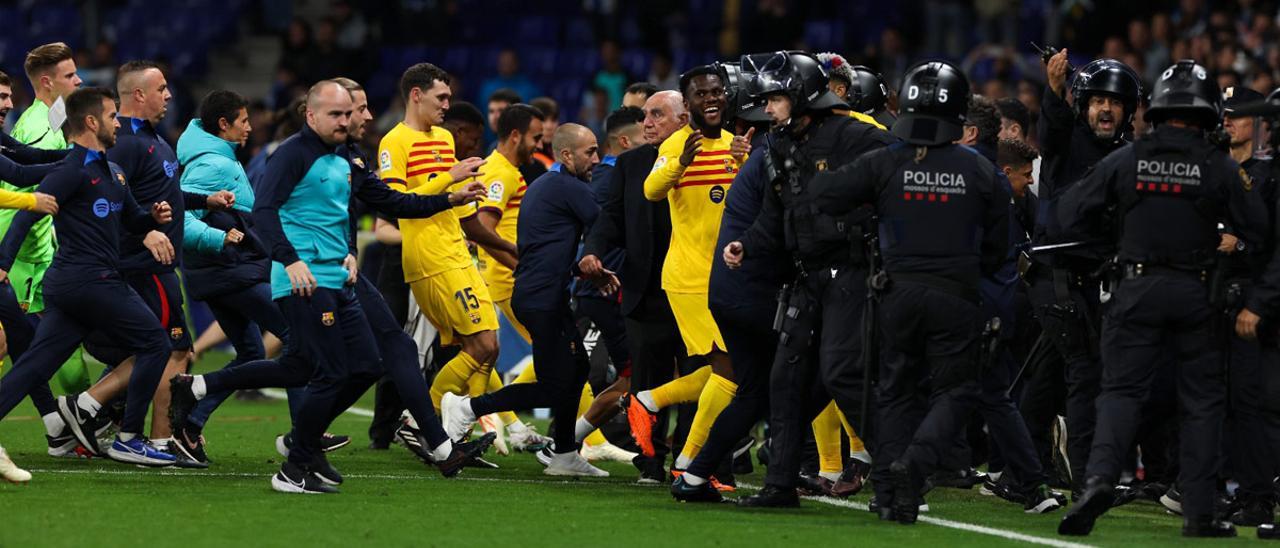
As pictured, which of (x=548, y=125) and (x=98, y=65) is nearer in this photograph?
(x=548, y=125)

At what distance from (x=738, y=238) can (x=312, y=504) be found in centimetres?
231

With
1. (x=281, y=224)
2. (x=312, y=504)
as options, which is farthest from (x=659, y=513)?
(x=281, y=224)

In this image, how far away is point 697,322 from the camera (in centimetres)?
983

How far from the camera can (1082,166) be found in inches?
384

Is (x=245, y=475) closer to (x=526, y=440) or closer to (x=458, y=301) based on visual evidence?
(x=458, y=301)

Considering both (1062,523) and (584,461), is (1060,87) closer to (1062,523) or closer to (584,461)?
(1062,523)

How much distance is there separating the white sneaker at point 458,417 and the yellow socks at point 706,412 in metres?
1.74

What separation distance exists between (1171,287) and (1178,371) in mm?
409

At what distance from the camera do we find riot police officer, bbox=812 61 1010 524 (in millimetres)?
8414

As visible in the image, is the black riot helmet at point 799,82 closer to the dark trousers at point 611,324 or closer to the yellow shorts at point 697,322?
the yellow shorts at point 697,322

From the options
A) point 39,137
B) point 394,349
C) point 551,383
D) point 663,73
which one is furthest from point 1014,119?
point 663,73

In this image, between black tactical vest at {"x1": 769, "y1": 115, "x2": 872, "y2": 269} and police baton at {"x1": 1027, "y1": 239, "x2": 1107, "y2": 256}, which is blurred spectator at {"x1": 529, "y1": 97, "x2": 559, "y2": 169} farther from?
police baton at {"x1": 1027, "y1": 239, "x2": 1107, "y2": 256}

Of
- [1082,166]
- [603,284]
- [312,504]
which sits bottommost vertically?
[312,504]

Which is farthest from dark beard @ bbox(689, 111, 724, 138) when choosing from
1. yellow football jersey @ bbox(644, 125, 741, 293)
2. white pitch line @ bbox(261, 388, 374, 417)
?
white pitch line @ bbox(261, 388, 374, 417)
